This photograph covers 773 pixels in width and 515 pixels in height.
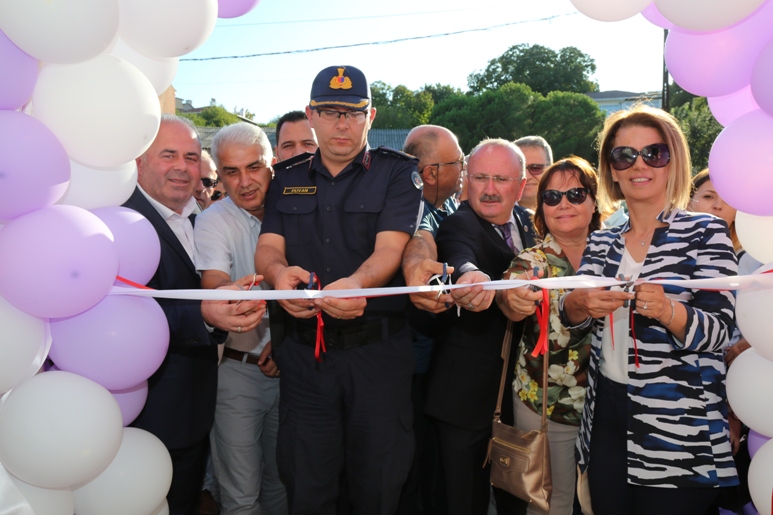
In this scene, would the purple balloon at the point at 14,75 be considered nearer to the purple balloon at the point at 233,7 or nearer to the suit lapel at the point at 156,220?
the suit lapel at the point at 156,220

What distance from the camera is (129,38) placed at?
2256mm

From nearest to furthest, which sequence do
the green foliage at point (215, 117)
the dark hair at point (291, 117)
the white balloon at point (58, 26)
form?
the white balloon at point (58, 26)
the dark hair at point (291, 117)
the green foliage at point (215, 117)

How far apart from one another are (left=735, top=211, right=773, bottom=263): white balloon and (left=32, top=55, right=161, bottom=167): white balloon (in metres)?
2.43

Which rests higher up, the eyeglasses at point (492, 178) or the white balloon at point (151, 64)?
the white balloon at point (151, 64)

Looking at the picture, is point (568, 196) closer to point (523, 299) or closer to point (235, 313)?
point (523, 299)

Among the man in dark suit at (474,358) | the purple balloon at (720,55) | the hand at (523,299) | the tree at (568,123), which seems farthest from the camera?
the tree at (568,123)

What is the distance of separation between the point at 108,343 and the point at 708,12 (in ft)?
8.26

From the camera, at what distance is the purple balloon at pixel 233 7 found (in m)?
2.70

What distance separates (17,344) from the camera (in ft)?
6.51

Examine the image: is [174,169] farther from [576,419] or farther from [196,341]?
[576,419]

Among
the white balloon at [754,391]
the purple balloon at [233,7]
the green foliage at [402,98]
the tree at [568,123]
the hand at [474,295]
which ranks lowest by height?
the white balloon at [754,391]

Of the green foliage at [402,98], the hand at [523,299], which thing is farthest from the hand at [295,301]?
the green foliage at [402,98]

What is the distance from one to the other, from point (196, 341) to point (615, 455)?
189cm

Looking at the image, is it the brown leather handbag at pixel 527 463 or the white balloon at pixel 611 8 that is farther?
the brown leather handbag at pixel 527 463
